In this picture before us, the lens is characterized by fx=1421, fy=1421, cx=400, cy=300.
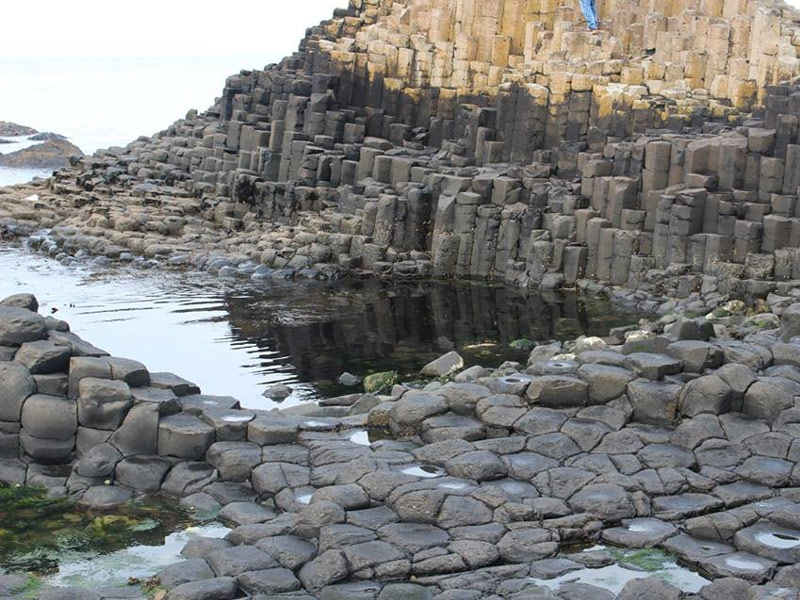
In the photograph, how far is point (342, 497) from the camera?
13.5 m

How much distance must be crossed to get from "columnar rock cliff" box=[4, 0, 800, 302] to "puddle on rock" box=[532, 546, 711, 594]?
13.7 metres

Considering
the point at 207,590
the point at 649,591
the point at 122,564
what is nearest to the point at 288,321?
the point at 122,564

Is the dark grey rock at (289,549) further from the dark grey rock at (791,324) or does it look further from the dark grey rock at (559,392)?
the dark grey rock at (791,324)

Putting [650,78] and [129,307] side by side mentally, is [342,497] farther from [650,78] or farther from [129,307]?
[650,78]

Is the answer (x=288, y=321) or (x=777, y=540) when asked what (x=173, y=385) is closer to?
(x=777, y=540)

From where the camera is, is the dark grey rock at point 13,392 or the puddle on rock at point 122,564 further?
the dark grey rock at point 13,392

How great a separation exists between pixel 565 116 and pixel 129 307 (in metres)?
11.3

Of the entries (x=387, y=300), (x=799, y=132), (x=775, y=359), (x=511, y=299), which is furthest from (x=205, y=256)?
(x=775, y=359)

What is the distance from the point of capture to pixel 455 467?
1427 centimetres

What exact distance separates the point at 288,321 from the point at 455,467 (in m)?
12.6

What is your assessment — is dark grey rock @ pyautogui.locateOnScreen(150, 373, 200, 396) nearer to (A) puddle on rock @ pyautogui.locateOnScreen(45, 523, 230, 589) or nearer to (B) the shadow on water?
(A) puddle on rock @ pyautogui.locateOnScreen(45, 523, 230, 589)

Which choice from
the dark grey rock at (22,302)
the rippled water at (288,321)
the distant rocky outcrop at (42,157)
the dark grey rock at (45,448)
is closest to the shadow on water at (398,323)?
the rippled water at (288,321)

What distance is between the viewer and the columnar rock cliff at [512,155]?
88.7 ft

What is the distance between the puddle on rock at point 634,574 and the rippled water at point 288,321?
28.4ft
